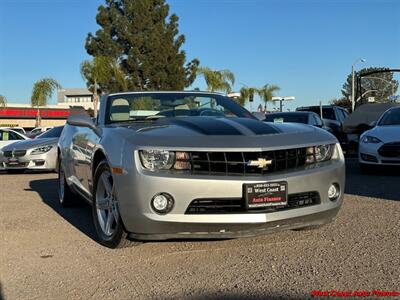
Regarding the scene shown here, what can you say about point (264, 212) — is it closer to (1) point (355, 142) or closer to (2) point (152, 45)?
(1) point (355, 142)

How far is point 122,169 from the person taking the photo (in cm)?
414

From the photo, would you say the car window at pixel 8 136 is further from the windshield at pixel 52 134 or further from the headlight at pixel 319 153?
the headlight at pixel 319 153

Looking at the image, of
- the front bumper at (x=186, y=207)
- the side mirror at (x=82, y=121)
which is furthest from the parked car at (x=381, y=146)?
the side mirror at (x=82, y=121)

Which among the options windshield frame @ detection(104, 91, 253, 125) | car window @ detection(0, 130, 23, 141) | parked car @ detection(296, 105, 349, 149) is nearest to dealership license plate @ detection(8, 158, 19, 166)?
car window @ detection(0, 130, 23, 141)

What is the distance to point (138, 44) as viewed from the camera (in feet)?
147

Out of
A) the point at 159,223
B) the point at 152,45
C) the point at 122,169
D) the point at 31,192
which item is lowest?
the point at 31,192

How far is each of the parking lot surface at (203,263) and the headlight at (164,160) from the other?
0.79 m

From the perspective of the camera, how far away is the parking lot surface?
3551 mm

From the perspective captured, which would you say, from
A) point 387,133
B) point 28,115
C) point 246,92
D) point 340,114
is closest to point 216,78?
point 246,92

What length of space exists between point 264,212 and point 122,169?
1181mm

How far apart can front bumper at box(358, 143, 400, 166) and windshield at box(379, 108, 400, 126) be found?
0.94 m

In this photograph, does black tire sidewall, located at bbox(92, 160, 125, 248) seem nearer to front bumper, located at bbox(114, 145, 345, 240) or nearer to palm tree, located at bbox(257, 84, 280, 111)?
front bumper, located at bbox(114, 145, 345, 240)

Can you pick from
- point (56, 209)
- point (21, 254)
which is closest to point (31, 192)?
point (56, 209)

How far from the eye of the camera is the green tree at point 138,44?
44950mm
